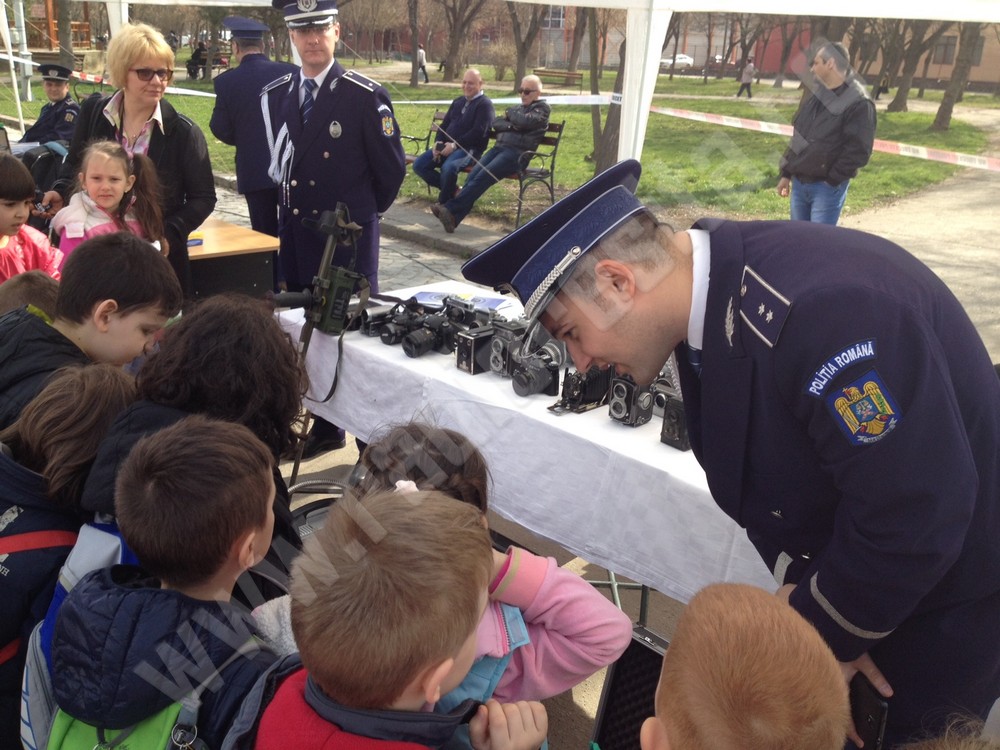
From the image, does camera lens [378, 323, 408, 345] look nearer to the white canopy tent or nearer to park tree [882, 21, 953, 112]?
the white canopy tent

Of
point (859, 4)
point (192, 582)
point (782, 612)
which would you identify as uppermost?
point (859, 4)

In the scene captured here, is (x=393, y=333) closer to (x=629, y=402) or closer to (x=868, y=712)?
(x=629, y=402)

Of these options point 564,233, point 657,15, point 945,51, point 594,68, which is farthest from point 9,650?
point 594,68

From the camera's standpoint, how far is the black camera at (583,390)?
233cm

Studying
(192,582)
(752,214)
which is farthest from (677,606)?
(752,214)

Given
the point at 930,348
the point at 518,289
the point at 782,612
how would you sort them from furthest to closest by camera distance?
the point at 518,289 → the point at 930,348 → the point at 782,612

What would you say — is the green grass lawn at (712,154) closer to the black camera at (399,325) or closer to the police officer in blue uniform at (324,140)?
the police officer in blue uniform at (324,140)

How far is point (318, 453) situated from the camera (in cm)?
386

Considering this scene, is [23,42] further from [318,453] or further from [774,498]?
[774,498]

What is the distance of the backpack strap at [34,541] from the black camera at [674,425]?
1383 mm

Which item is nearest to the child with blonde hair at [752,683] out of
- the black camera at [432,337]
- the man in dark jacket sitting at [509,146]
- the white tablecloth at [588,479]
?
the white tablecloth at [588,479]

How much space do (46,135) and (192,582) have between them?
716 centimetres

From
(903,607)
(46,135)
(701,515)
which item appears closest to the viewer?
(903,607)

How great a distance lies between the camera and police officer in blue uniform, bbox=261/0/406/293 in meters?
3.97
